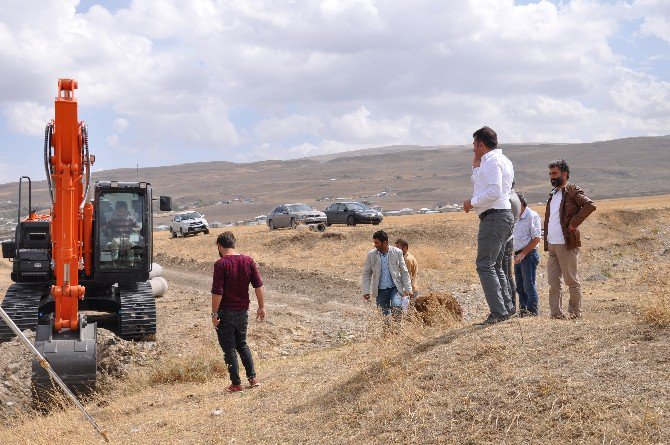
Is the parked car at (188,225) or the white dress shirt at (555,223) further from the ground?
the white dress shirt at (555,223)

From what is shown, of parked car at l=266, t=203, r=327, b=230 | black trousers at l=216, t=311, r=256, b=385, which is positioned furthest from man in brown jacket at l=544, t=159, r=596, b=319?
parked car at l=266, t=203, r=327, b=230

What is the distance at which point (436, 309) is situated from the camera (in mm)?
9734

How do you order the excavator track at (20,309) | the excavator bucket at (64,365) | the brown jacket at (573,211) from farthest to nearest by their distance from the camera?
the excavator track at (20,309) < the excavator bucket at (64,365) < the brown jacket at (573,211)

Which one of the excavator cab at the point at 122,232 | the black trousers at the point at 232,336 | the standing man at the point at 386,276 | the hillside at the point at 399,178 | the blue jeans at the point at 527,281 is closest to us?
the black trousers at the point at 232,336

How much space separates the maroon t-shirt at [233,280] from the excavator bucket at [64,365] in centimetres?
192

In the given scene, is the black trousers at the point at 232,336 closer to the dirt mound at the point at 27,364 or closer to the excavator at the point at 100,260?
the dirt mound at the point at 27,364

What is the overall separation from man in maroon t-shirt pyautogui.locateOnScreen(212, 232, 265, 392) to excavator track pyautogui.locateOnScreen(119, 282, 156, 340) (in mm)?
4081

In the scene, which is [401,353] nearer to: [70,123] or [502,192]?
[502,192]

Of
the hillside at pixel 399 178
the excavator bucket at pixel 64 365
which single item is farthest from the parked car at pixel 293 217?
the hillside at pixel 399 178

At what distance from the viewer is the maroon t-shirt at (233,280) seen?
8555 millimetres

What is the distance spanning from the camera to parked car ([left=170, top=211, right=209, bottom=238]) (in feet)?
134

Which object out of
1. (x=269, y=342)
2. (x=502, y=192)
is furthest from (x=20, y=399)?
(x=502, y=192)

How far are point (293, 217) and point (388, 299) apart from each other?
28.5m

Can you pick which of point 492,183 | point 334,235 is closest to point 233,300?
point 492,183
